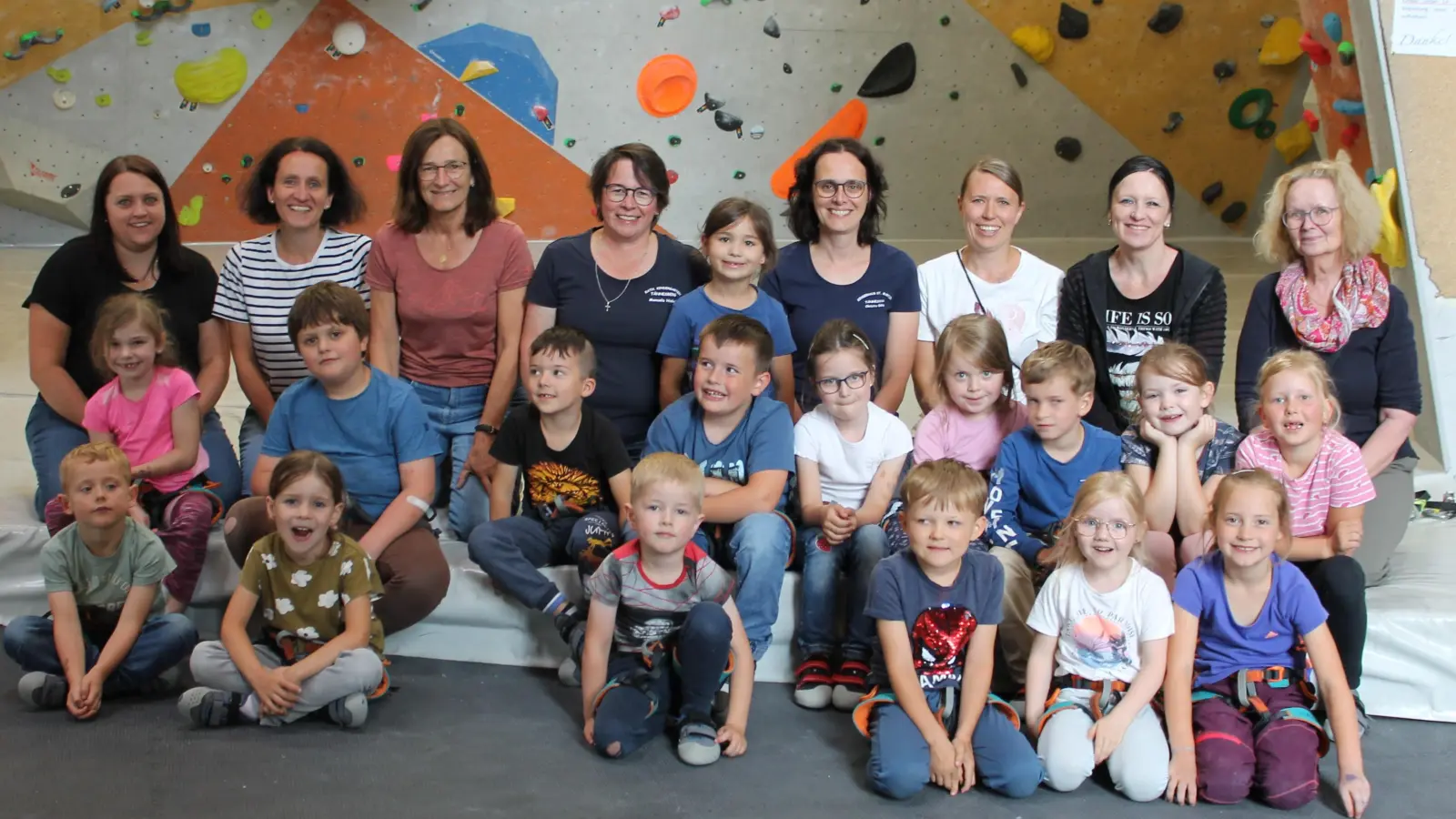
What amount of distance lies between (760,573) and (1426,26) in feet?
8.30

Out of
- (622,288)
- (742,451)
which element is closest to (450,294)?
(622,288)

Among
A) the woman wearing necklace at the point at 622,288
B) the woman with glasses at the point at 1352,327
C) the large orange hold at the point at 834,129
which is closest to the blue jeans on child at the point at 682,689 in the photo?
the woman wearing necklace at the point at 622,288

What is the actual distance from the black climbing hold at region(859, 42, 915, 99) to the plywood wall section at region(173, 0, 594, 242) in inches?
64.9

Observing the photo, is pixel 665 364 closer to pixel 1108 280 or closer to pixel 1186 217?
pixel 1108 280

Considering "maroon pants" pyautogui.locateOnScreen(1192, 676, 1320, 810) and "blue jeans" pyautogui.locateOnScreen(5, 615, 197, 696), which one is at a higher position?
"blue jeans" pyautogui.locateOnScreen(5, 615, 197, 696)

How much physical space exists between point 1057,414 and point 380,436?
148 cm

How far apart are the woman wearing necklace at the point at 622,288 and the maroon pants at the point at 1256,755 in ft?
4.77

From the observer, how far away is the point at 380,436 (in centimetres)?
300

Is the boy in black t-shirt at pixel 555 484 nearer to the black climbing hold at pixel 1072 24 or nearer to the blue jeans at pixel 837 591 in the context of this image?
the blue jeans at pixel 837 591

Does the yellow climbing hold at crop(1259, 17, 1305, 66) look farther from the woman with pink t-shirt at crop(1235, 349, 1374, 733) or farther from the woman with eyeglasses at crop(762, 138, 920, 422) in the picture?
the woman with pink t-shirt at crop(1235, 349, 1374, 733)

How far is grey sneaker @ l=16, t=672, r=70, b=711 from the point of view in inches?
104

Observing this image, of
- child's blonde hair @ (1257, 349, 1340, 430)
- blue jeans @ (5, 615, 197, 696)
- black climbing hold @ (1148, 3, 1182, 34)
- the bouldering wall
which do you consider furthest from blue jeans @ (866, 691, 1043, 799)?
black climbing hold @ (1148, 3, 1182, 34)

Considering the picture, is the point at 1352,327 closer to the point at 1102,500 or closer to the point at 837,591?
the point at 1102,500

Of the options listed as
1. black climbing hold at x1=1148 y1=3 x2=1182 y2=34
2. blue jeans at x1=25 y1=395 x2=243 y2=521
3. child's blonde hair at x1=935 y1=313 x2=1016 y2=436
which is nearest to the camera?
child's blonde hair at x1=935 y1=313 x2=1016 y2=436
